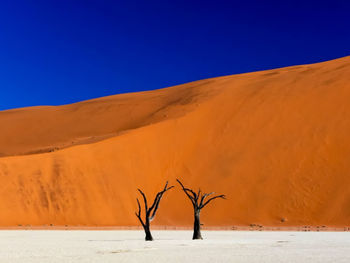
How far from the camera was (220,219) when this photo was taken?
35.0 metres

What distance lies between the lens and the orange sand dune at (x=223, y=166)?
34531 mm

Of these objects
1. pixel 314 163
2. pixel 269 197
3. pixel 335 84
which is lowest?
pixel 269 197

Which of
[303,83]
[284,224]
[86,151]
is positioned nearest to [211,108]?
[303,83]

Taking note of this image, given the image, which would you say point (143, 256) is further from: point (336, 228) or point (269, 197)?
point (269, 197)

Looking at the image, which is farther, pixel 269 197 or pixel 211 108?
pixel 211 108

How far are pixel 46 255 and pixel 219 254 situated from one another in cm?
454

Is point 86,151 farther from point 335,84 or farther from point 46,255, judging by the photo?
point 46,255

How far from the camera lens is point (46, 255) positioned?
549 inches

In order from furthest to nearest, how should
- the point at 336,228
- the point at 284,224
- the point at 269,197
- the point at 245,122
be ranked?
1. the point at 245,122
2. the point at 269,197
3. the point at 284,224
4. the point at 336,228

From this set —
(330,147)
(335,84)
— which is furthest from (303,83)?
(330,147)

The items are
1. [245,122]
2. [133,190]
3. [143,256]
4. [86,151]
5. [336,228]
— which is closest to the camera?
[143,256]

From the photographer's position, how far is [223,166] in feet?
129

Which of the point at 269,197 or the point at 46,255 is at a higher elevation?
the point at 269,197

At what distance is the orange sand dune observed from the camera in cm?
3453
